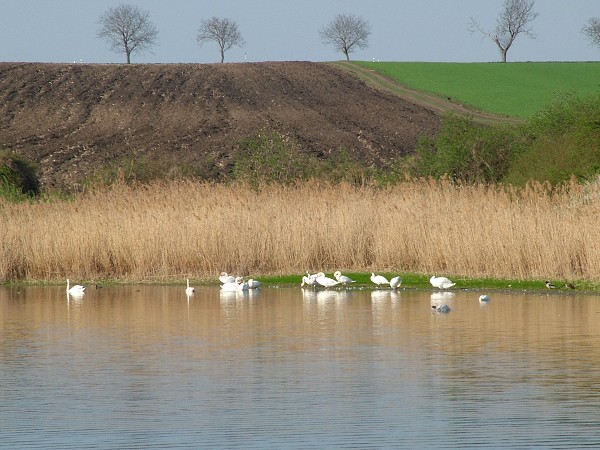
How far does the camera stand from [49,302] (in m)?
21.5

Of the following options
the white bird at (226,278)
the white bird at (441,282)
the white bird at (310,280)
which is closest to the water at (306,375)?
the white bird at (441,282)

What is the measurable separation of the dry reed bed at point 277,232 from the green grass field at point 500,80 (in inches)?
2031

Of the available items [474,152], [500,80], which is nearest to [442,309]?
[474,152]

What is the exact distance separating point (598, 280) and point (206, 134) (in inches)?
1932

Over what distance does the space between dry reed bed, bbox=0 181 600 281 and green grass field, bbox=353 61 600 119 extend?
51.6 m

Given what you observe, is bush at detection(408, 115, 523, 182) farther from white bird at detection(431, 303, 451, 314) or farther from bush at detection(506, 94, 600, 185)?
white bird at detection(431, 303, 451, 314)

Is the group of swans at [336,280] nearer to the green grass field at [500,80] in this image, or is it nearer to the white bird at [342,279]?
the white bird at [342,279]

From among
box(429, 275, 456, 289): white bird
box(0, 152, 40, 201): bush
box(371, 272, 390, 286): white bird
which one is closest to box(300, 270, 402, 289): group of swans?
box(371, 272, 390, 286): white bird

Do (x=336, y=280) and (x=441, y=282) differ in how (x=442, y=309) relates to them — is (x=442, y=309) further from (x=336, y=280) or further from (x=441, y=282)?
(x=336, y=280)

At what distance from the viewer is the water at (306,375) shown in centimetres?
971

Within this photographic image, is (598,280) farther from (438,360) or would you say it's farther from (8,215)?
(8,215)

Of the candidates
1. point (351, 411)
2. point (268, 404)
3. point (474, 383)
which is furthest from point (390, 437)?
point (474, 383)

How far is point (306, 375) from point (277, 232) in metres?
12.6

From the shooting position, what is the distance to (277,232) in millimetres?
24984
